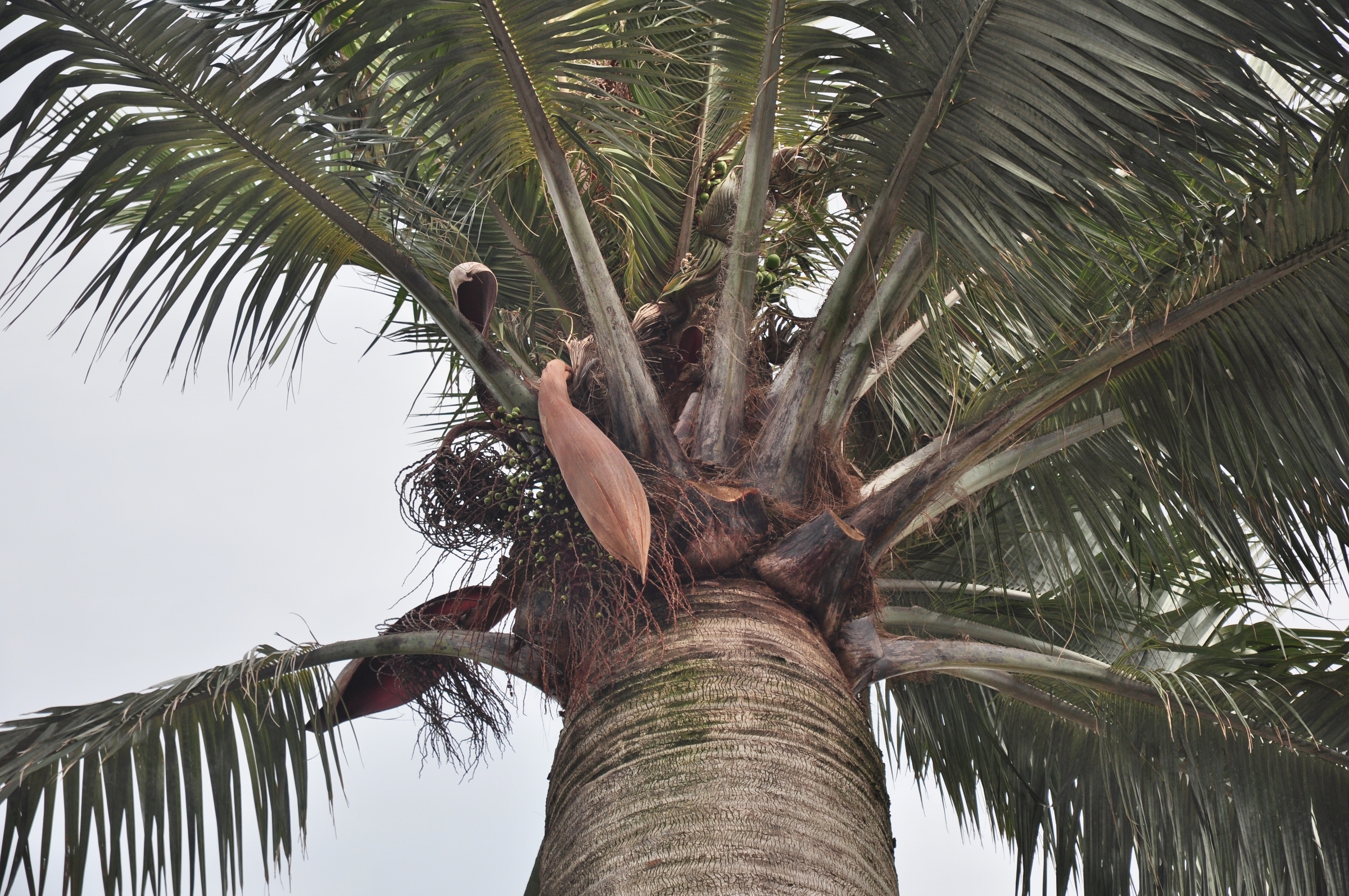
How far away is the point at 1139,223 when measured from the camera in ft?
10.8

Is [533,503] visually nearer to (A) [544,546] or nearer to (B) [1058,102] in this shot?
(A) [544,546]

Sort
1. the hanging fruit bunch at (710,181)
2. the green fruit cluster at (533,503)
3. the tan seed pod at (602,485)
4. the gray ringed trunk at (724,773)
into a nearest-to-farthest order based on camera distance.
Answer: the gray ringed trunk at (724,773), the tan seed pod at (602,485), the green fruit cluster at (533,503), the hanging fruit bunch at (710,181)

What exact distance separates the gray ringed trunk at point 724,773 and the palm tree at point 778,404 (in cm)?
1

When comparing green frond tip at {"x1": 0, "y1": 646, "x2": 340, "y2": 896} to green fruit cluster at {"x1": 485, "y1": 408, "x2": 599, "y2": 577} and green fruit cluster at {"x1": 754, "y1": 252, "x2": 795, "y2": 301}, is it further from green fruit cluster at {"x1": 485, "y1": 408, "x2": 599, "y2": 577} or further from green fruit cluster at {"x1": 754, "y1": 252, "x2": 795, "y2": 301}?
green fruit cluster at {"x1": 754, "y1": 252, "x2": 795, "y2": 301}

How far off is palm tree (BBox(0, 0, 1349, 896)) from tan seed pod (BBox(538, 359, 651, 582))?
11 mm

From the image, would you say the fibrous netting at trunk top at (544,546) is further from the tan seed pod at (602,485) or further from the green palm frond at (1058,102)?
the green palm frond at (1058,102)

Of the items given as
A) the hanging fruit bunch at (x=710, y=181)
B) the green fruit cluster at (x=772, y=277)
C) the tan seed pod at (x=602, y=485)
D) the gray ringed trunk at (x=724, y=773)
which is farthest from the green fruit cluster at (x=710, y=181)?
the gray ringed trunk at (x=724, y=773)

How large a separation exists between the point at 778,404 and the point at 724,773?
1177mm

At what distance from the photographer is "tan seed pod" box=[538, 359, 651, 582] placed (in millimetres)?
2443

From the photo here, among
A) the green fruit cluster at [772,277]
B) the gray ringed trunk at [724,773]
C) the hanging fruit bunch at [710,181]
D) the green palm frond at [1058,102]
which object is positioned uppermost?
the hanging fruit bunch at [710,181]

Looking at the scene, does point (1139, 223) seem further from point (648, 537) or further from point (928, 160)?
point (648, 537)

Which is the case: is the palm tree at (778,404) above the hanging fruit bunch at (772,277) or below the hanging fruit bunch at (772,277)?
below

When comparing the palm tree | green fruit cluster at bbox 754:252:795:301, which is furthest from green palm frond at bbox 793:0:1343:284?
green fruit cluster at bbox 754:252:795:301

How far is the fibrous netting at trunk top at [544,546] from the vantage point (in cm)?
271
